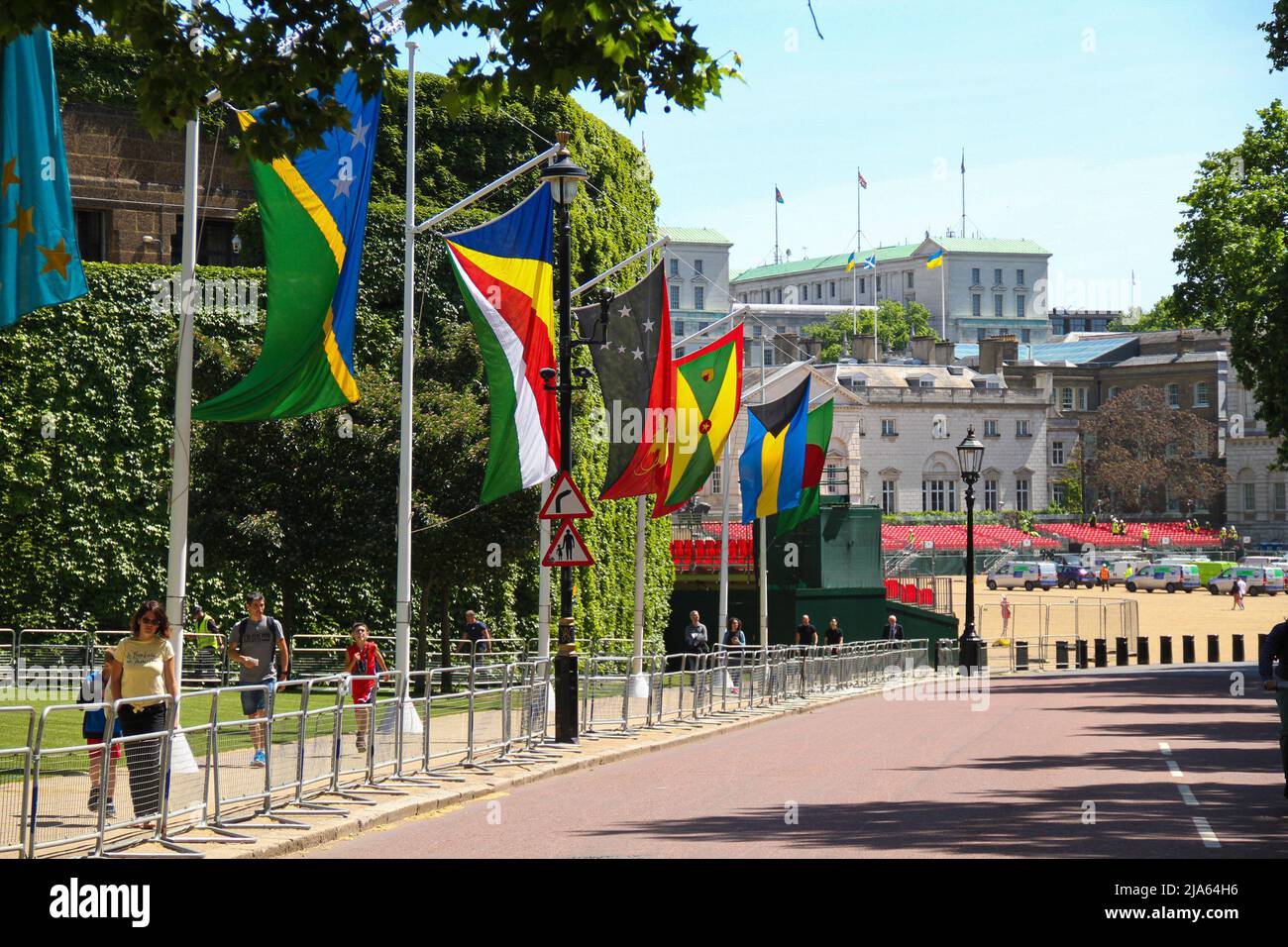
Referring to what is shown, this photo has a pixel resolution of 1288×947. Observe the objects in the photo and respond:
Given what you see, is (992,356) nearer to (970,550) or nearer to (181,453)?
(970,550)

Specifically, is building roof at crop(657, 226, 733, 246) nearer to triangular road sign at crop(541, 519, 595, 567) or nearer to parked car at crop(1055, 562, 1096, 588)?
parked car at crop(1055, 562, 1096, 588)

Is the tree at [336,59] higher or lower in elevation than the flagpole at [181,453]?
higher

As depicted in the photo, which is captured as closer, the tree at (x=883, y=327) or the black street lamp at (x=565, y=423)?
the black street lamp at (x=565, y=423)

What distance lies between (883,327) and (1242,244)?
5019 inches

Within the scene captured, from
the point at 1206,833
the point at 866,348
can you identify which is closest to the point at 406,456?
the point at 1206,833

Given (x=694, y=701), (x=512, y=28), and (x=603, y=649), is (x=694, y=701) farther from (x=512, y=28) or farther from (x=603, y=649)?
(x=512, y=28)

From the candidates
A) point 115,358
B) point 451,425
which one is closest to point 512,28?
point 451,425

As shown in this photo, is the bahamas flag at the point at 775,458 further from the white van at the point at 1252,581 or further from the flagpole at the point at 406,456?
the white van at the point at 1252,581

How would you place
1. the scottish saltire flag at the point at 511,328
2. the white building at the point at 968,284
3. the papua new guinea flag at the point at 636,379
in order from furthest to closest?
the white building at the point at 968,284
the papua new guinea flag at the point at 636,379
the scottish saltire flag at the point at 511,328

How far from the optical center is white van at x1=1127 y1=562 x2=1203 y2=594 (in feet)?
291

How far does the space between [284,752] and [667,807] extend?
341cm

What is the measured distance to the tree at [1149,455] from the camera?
127062 mm

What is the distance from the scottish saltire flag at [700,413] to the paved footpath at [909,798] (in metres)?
4.29

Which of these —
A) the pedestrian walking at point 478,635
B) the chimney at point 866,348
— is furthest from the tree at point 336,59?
the chimney at point 866,348
